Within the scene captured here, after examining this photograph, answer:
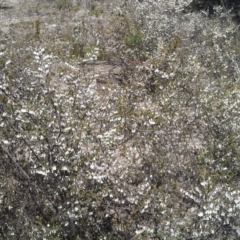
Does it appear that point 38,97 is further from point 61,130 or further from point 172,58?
point 172,58

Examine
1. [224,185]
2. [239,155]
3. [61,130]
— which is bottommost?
[239,155]

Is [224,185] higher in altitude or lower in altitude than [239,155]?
higher

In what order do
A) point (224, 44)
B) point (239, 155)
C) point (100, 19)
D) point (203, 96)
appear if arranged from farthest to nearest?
point (100, 19) < point (224, 44) < point (203, 96) < point (239, 155)

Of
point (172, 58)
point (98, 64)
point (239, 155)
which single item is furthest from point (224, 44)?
point (239, 155)

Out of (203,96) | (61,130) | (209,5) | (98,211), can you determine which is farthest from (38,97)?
(209,5)

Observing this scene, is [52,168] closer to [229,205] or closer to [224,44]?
[229,205]

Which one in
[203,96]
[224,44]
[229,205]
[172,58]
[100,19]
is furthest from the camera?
[100,19]

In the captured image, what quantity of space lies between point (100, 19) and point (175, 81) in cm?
621

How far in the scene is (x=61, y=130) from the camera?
370 cm

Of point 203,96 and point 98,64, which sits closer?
point 203,96

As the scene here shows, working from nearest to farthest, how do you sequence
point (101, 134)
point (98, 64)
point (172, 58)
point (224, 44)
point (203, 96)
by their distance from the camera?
point (101, 134), point (203, 96), point (172, 58), point (224, 44), point (98, 64)

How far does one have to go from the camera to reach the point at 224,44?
26.0ft

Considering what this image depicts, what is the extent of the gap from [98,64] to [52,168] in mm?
5060

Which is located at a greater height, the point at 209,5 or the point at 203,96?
the point at 203,96
